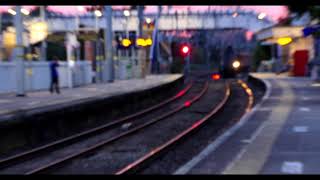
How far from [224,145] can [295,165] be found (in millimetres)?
3283

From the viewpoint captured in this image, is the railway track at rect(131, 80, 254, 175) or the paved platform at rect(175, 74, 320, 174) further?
the railway track at rect(131, 80, 254, 175)

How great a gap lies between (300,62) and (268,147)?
119 feet

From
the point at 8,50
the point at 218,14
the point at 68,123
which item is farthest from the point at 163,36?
the point at 68,123

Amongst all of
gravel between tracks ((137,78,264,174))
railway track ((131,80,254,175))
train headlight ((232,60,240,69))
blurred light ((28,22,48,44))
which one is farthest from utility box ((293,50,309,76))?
railway track ((131,80,254,175))

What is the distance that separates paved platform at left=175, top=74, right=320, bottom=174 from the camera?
1113cm

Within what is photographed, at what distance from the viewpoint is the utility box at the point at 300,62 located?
4750cm

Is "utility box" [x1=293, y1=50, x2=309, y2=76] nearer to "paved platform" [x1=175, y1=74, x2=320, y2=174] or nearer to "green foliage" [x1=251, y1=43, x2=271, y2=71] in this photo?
"paved platform" [x1=175, y1=74, x2=320, y2=174]

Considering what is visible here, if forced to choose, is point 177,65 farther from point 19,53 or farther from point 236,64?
point 19,53

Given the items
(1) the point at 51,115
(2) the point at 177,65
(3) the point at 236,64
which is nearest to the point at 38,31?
(1) the point at 51,115

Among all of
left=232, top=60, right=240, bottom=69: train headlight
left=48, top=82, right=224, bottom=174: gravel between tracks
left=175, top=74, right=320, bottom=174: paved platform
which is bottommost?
left=232, top=60, right=240, bottom=69: train headlight

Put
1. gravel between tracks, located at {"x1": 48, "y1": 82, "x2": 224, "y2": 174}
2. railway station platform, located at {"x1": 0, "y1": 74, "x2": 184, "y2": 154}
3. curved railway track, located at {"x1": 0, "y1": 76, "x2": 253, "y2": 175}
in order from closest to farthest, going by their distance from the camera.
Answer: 1. curved railway track, located at {"x1": 0, "y1": 76, "x2": 253, "y2": 175}
2. gravel between tracks, located at {"x1": 48, "y1": 82, "x2": 224, "y2": 174}
3. railway station platform, located at {"x1": 0, "y1": 74, "x2": 184, "y2": 154}

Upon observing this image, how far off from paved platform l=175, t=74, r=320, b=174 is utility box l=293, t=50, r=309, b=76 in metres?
25.0

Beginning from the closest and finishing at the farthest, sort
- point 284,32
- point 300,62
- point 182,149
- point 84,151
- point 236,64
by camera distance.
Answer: point 84,151 → point 182,149 → point 300,62 → point 284,32 → point 236,64

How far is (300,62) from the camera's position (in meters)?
49.0
